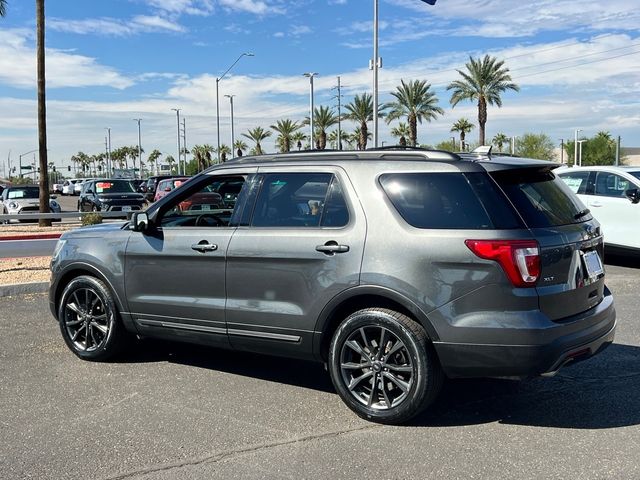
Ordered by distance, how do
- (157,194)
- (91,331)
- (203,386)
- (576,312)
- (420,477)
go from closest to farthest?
1. (420,477)
2. (576,312)
3. (203,386)
4. (91,331)
5. (157,194)

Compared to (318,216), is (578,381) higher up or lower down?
lower down

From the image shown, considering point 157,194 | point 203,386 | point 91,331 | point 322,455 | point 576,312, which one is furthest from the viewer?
point 157,194

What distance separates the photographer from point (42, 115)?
20.2 m

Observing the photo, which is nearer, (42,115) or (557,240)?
(557,240)

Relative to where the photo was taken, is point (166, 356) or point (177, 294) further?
point (166, 356)

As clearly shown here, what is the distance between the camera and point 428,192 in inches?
171

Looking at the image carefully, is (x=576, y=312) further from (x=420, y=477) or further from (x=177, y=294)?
(x=177, y=294)

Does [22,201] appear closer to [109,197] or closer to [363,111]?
[109,197]

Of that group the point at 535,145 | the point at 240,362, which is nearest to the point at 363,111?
the point at 535,145

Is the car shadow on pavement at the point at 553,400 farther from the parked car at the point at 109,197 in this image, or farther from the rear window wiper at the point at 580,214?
the parked car at the point at 109,197

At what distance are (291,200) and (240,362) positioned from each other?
1.82m

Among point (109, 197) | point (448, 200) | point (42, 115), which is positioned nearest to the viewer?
point (448, 200)

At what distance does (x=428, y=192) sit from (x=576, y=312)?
1234mm

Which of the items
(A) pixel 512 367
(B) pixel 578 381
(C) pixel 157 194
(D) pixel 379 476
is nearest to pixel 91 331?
(D) pixel 379 476
